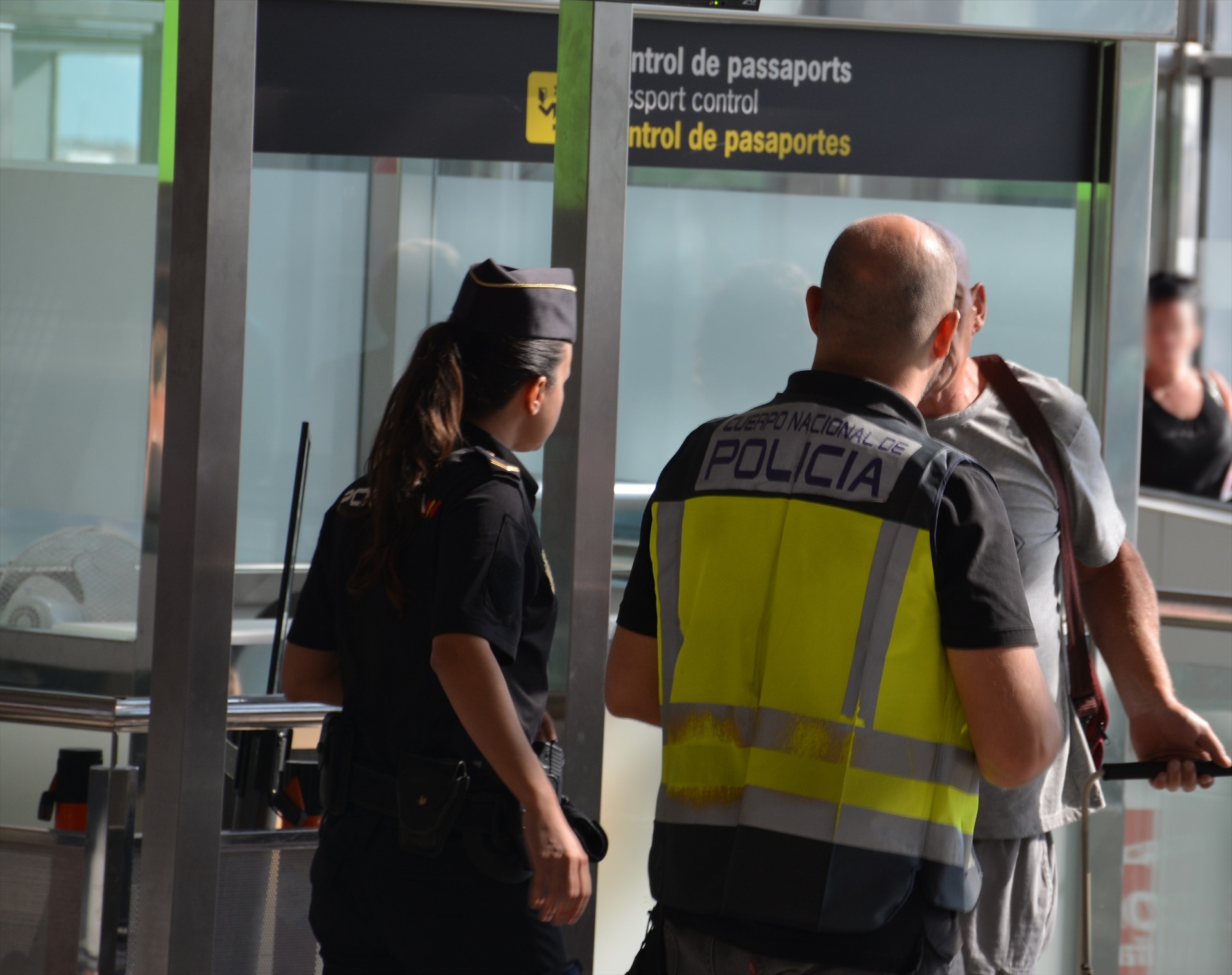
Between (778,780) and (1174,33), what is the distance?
2292 millimetres

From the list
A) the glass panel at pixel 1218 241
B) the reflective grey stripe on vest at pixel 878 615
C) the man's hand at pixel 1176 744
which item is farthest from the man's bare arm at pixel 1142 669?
the glass panel at pixel 1218 241

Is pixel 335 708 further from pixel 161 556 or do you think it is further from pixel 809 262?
pixel 809 262

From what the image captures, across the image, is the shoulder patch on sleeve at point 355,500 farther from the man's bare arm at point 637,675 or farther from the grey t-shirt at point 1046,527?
the grey t-shirt at point 1046,527

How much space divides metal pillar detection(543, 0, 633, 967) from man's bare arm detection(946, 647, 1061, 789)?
0.77 m

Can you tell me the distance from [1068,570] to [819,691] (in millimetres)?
782

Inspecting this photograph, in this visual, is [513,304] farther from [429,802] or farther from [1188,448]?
[1188,448]

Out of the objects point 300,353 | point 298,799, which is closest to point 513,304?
point 298,799

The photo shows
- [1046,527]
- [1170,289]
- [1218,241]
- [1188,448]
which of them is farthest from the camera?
[1218,241]

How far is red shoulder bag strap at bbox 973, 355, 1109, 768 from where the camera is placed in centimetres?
212

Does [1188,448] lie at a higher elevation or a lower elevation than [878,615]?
higher

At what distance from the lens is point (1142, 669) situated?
216cm

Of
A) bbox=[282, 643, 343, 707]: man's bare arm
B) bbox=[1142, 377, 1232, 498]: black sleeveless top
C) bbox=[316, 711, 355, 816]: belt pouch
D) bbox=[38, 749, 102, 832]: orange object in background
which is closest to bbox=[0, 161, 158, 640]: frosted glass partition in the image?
bbox=[38, 749, 102, 832]: orange object in background

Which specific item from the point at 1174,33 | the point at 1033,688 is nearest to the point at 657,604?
the point at 1033,688

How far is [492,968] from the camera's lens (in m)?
1.87
